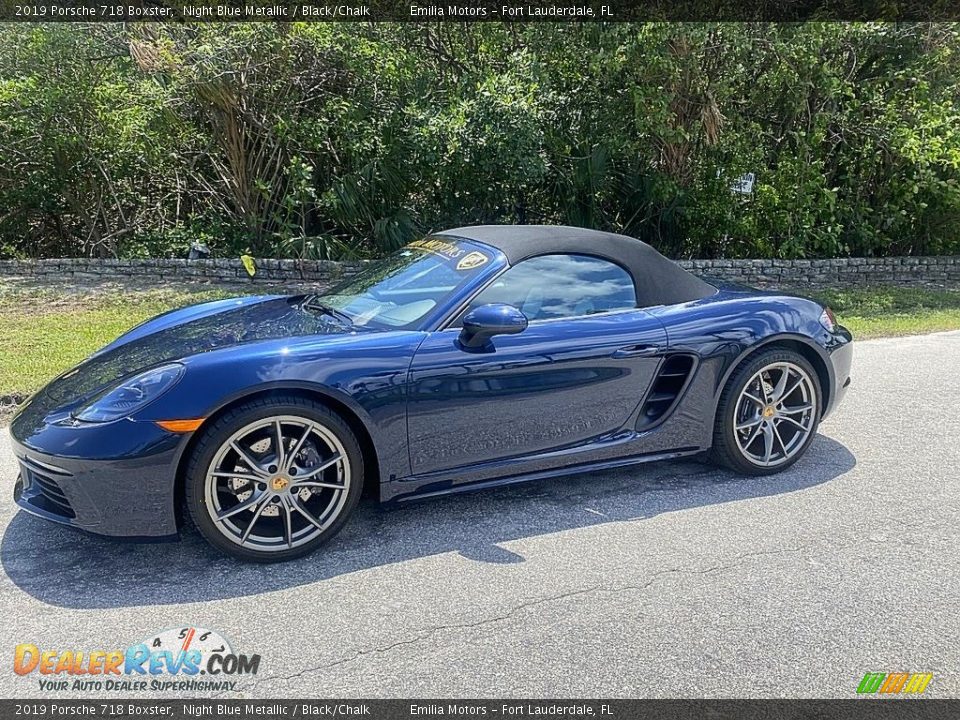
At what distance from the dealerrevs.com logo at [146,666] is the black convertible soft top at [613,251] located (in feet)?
7.01

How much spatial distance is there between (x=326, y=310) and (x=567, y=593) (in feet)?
6.18

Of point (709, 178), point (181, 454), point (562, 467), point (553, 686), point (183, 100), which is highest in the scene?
point (183, 100)

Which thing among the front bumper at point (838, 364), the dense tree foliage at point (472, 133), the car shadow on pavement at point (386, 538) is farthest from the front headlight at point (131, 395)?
the dense tree foliage at point (472, 133)

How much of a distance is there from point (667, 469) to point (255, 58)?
8684 millimetres

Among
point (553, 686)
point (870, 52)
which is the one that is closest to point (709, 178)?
point (870, 52)

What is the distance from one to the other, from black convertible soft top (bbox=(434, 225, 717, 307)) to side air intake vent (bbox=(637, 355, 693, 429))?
333 millimetres

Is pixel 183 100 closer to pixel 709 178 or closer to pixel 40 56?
pixel 40 56

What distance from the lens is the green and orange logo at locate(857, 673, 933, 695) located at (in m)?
2.40

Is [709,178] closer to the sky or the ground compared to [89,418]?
closer to the sky

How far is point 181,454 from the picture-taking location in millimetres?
2924

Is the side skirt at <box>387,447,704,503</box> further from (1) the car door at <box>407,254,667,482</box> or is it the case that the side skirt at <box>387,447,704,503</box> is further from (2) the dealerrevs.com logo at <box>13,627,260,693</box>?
(2) the dealerrevs.com logo at <box>13,627,260,693</box>

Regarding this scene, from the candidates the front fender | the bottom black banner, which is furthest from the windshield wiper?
the bottom black banner

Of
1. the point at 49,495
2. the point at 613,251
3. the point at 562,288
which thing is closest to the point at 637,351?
the point at 562,288

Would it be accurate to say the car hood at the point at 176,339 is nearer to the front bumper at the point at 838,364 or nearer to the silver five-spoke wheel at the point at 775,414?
the silver five-spoke wheel at the point at 775,414
